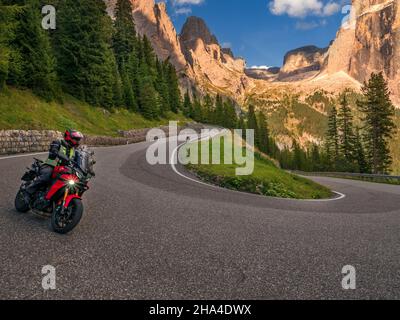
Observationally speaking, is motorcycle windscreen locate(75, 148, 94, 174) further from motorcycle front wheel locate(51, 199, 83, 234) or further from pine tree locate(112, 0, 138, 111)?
pine tree locate(112, 0, 138, 111)

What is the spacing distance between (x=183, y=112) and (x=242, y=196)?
268ft

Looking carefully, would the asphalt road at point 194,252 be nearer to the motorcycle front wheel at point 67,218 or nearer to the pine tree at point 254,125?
the motorcycle front wheel at point 67,218

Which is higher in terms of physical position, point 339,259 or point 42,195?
point 42,195

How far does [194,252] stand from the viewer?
4.92 metres

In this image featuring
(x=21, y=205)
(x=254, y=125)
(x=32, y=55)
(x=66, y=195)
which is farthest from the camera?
(x=254, y=125)

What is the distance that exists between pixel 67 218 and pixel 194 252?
2388 millimetres

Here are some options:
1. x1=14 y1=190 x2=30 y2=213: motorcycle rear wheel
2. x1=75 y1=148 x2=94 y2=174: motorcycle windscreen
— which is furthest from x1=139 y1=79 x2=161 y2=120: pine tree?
x1=75 y1=148 x2=94 y2=174: motorcycle windscreen

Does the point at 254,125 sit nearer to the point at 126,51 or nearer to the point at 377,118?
the point at 126,51

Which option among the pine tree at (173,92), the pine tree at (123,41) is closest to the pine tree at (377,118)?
the pine tree at (123,41)

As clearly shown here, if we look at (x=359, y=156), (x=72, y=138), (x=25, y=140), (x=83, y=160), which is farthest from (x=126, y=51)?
(x=83, y=160)

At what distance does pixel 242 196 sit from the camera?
36.2 ft

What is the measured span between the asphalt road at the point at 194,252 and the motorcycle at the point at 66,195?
0.24 m
